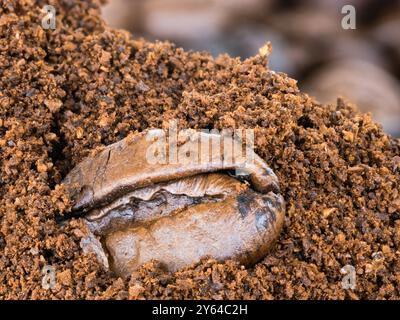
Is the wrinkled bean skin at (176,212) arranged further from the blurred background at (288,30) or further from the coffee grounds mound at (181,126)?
the blurred background at (288,30)

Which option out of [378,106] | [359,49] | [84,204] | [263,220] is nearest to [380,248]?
[263,220]

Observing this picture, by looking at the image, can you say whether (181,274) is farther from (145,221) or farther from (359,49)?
(359,49)

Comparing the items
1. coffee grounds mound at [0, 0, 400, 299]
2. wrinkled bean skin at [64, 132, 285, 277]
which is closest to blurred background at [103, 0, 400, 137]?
coffee grounds mound at [0, 0, 400, 299]

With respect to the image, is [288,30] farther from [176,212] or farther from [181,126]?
[176,212]

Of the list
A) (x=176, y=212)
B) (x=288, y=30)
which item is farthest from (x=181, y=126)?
(x=288, y=30)

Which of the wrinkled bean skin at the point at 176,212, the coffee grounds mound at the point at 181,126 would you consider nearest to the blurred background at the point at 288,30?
the coffee grounds mound at the point at 181,126

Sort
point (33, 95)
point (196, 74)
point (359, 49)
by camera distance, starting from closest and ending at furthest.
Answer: point (33, 95) < point (196, 74) < point (359, 49)
